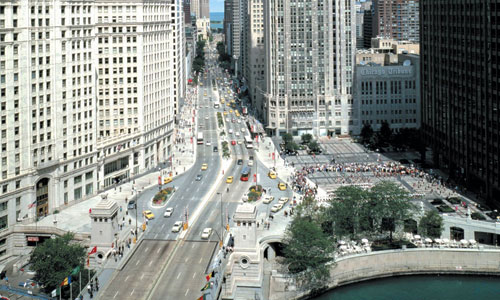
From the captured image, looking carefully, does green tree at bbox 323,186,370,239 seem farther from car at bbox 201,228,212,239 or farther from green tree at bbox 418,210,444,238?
car at bbox 201,228,212,239

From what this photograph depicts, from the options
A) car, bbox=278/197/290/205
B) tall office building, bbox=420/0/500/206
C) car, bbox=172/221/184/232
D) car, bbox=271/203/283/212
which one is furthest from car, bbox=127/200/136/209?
tall office building, bbox=420/0/500/206

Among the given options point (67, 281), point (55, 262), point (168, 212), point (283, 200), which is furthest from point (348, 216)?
point (55, 262)

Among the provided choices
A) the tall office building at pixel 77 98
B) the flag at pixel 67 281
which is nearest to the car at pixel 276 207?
the tall office building at pixel 77 98

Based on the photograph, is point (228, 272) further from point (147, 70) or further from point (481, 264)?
point (147, 70)

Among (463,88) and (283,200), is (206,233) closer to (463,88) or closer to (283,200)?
(283,200)

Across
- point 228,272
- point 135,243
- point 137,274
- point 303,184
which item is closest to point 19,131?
point 135,243
